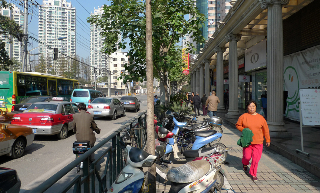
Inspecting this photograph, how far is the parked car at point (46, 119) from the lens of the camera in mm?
9586

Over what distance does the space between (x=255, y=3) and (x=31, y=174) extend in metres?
10.3

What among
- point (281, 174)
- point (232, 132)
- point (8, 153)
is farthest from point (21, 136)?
point (232, 132)

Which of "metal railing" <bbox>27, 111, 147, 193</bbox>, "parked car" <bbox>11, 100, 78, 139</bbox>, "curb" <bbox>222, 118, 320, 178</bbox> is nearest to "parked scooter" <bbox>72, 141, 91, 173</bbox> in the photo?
"metal railing" <bbox>27, 111, 147, 193</bbox>

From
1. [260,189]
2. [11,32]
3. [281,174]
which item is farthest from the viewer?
[11,32]

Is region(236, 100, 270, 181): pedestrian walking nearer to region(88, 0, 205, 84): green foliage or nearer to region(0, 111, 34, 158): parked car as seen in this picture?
region(88, 0, 205, 84): green foliage

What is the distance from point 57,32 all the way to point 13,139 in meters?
129

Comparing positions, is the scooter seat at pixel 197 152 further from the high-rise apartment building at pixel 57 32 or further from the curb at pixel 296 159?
the high-rise apartment building at pixel 57 32

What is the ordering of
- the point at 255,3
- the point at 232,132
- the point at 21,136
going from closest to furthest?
the point at 21,136
the point at 255,3
the point at 232,132

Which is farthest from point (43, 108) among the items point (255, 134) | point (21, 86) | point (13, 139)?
point (21, 86)

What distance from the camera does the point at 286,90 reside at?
13852 mm

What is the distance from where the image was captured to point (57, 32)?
12256 cm

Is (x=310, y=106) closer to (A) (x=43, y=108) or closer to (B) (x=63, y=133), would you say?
(B) (x=63, y=133)

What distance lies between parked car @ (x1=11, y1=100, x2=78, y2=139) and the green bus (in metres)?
8.40

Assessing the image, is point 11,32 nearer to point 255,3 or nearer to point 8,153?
point 8,153
